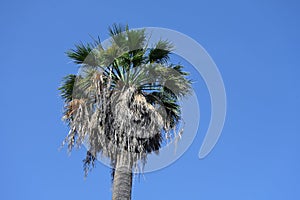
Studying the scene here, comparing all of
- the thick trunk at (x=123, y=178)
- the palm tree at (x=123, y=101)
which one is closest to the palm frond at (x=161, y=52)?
the palm tree at (x=123, y=101)

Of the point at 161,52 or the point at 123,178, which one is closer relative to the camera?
the point at 123,178

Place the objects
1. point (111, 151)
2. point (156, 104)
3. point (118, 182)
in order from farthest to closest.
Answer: point (156, 104), point (111, 151), point (118, 182)

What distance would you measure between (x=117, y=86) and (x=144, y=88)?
0.68m

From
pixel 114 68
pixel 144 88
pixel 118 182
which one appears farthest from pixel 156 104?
pixel 118 182

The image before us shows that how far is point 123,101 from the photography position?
12.8 metres

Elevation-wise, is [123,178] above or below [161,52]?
below

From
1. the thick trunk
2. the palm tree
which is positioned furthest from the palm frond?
the thick trunk

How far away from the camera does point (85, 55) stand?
45.3 ft

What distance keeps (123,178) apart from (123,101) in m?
1.83

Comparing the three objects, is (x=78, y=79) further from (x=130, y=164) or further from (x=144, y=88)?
(x=130, y=164)

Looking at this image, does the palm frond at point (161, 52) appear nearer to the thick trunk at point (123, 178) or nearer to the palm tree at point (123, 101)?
the palm tree at point (123, 101)

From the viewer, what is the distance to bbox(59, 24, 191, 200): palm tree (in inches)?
495

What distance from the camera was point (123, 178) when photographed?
11930 millimetres

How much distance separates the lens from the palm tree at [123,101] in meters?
12.6
